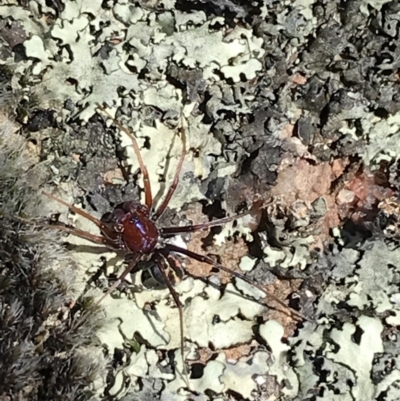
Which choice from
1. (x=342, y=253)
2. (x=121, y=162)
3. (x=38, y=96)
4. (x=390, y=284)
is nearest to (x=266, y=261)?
(x=342, y=253)

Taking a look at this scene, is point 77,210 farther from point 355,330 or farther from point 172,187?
point 355,330

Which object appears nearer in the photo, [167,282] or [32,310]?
[32,310]

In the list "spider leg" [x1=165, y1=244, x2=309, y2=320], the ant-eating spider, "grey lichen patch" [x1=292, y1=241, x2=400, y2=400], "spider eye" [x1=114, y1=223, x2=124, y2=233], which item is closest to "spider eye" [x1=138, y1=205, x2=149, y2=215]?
the ant-eating spider

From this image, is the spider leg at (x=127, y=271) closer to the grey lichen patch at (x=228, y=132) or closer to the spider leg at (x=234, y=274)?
the grey lichen patch at (x=228, y=132)

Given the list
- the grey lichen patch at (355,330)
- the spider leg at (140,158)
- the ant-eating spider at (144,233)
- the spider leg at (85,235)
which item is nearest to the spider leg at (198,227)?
the ant-eating spider at (144,233)

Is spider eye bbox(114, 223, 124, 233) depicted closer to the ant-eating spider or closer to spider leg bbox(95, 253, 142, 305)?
the ant-eating spider

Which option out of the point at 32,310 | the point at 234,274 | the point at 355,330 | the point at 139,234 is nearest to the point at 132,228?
the point at 139,234

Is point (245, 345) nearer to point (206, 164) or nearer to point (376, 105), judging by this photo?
point (206, 164)
